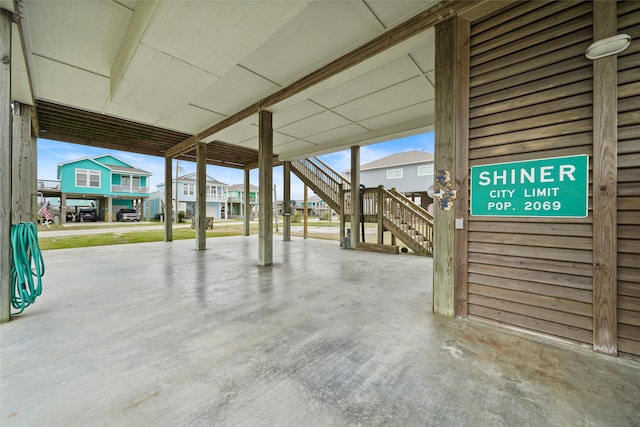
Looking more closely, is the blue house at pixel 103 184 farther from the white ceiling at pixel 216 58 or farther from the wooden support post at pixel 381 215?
the wooden support post at pixel 381 215

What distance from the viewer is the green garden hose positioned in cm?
269

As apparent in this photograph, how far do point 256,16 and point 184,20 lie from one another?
772mm

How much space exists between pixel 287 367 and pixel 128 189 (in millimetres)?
26986

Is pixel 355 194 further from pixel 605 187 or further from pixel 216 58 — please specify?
pixel 605 187

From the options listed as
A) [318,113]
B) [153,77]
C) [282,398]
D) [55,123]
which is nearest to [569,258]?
[282,398]

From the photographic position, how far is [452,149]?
2666mm

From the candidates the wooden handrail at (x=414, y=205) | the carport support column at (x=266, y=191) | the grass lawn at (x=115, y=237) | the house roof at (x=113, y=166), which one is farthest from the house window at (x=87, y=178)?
the wooden handrail at (x=414, y=205)

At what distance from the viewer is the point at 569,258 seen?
2.11 meters

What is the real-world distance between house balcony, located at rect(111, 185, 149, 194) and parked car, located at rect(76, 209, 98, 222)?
2882 mm

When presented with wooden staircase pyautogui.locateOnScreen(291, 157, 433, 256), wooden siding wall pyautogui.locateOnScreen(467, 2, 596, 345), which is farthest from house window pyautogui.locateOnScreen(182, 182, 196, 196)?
wooden siding wall pyautogui.locateOnScreen(467, 2, 596, 345)

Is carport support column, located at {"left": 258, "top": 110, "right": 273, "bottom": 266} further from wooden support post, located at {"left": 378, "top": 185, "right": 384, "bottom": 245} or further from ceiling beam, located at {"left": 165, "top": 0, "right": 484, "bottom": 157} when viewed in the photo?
wooden support post, located at {"left": 378, "top": 185, "right": 384, "bottom": 245}

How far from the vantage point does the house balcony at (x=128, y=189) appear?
21.3m

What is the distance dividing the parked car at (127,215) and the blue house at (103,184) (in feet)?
2.26

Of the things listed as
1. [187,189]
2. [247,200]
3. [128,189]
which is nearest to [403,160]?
[247,200]
